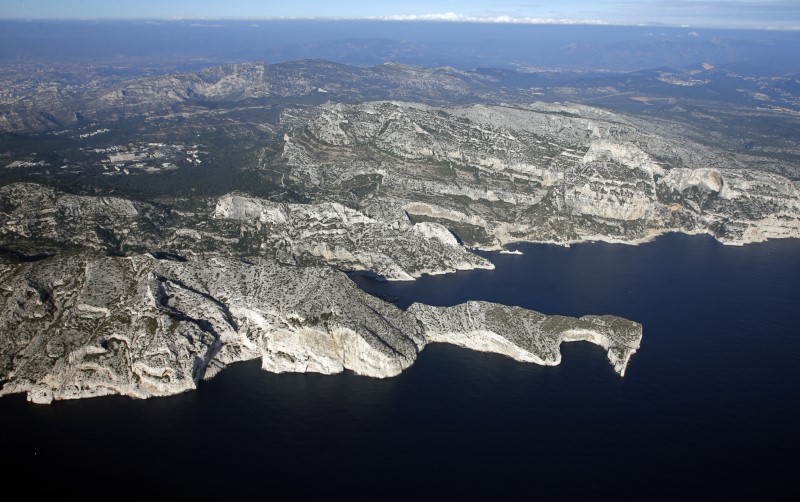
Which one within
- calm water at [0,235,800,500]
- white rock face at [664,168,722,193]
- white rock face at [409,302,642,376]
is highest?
white rock face at [664,168,722,193]

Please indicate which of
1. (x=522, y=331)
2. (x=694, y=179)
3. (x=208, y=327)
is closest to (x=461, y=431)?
(x=522, y=331)

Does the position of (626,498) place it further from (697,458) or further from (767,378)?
(767,378)

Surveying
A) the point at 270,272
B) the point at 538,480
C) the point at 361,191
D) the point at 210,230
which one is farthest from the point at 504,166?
the point at 538,480

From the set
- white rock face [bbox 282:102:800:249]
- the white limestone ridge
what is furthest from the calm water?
white rock face [bbox 282:102:800:249]

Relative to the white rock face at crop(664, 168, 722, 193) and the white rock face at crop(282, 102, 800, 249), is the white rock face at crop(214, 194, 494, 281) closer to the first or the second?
the white rock face at crop(282, 102, 800, 249)

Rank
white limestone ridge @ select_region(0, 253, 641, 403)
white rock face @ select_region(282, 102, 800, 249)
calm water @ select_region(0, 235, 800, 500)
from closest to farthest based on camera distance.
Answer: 1. calm water @ select_region(0, 235, 800, 500)
2. white limestone ridge @ select_region(0, 253, 641, 403)
3. white rock face @ select_region(282, 102, 800, 249)

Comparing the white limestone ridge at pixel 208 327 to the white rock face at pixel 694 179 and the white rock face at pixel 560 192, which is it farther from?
the white rock face at pixel 694 179

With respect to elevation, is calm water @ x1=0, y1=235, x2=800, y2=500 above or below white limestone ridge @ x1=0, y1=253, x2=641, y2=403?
below

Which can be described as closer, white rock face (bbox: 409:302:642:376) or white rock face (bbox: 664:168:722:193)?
white rock face (bbox: 409:302:642:376)
